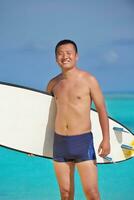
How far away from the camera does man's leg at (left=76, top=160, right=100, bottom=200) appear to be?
2404 mm

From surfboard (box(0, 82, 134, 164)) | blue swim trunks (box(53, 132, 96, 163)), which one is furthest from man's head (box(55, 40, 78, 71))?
blue swim trunks (box(53, 132, 96, 163))

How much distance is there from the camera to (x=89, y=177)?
2.40m

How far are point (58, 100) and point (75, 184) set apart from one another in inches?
23.2

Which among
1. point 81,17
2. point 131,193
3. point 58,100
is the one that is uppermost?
point 81,17

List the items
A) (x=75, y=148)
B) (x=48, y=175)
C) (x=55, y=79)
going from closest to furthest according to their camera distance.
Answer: (x=75, y=148) → (x=55, y=79) → (x=48, y=175)

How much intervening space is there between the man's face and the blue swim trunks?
371mm

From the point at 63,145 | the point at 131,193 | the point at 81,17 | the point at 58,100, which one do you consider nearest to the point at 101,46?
the point at 81,17

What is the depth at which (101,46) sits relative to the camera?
8.99 feet

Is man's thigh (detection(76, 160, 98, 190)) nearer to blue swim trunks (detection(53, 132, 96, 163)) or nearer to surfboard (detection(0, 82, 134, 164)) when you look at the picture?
blue swim trunks (detection(53, 132, 96, 163))

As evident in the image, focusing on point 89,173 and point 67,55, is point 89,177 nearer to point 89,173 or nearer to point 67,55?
point 89,173

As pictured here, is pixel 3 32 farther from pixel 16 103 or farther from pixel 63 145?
pixel 63 145

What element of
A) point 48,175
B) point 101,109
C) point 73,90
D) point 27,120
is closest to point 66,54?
point 73,90

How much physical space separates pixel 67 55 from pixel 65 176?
640 millimetres

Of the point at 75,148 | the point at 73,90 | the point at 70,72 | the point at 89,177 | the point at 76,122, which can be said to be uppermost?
the point at 70,72
